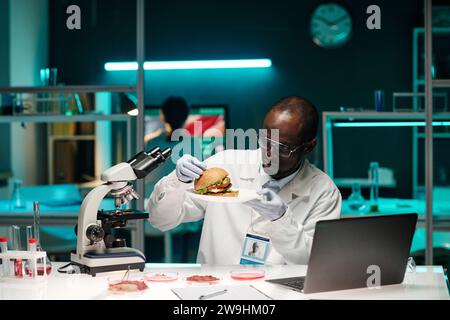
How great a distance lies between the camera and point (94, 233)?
224 centimetres

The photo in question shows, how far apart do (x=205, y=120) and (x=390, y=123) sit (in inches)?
127

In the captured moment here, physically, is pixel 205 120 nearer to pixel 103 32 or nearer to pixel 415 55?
pixel 103 32

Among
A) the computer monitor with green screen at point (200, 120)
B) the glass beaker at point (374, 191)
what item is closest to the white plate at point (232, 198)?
the glass beaker at point (374, 191)

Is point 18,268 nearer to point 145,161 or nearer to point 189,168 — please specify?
point 145,161

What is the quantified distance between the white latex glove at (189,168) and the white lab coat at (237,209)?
0.10m

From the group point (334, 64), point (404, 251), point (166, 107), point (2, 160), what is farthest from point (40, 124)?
point (404, 251)

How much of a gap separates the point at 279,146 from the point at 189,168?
0.36 meters

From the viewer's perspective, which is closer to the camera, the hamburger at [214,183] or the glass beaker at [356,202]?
the hamburger at [214,183]

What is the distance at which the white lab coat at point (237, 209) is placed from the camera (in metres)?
2.54

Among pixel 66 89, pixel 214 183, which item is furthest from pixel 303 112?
pixel 66 89

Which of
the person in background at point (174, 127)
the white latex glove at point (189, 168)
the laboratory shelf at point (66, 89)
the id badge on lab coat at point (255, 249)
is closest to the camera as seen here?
the white latex glove at point (189, 168)

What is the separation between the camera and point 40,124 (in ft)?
23.5

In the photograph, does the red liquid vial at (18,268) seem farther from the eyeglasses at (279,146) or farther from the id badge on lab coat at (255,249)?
the eyeglasses at (279,146)

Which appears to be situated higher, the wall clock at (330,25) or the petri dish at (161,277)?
the wall clock at (330,25)
